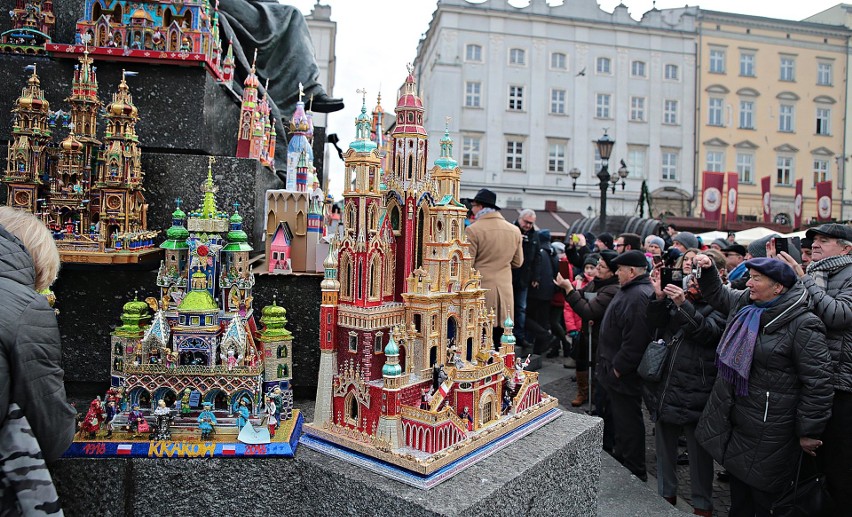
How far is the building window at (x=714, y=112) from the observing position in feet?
105

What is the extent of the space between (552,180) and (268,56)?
2581 centimetres

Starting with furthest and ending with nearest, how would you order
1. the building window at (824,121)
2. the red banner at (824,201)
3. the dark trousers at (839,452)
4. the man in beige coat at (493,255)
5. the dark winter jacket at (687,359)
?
1. the building window at (824,121)
2. the red banner at (824,201)
3. the man in beige coat at (493,255)
4. the dark winter jacket at (687,359)
5. the dark trousers at (839,452)

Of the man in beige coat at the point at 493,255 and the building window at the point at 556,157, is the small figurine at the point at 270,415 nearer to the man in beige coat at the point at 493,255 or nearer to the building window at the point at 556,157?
the man in beige coat at the point at 493,255

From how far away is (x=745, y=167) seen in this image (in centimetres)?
3278

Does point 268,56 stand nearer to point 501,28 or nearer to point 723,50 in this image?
point 501,28

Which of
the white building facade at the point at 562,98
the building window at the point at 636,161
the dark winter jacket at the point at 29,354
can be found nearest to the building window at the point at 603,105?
the white building facade at the point at 562,98

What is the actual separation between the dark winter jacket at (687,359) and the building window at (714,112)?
3229cm

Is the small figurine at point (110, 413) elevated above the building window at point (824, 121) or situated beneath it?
situated beneath

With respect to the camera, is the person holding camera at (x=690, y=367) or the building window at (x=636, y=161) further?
the building window at (x=636, y=161)

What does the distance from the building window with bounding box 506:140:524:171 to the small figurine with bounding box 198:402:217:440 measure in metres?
28.6

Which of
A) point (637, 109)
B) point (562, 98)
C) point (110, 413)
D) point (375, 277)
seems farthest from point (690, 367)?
point (637, 109)

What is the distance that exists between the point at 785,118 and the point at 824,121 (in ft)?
8.52

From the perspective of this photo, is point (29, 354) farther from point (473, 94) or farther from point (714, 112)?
point (714, 112)

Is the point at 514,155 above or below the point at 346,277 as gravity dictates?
above
